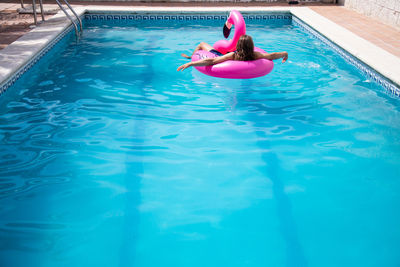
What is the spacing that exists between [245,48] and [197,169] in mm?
2041

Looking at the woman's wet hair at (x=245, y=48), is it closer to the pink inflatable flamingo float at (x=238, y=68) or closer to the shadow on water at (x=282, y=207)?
the pink inflatable flamingo float at (x=238, y=68)

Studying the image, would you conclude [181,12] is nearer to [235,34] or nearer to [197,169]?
[235,34]

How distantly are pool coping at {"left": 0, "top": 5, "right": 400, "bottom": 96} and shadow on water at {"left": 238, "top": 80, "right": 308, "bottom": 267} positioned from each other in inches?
84.6

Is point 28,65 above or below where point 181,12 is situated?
below

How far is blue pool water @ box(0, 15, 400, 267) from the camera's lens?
278cm

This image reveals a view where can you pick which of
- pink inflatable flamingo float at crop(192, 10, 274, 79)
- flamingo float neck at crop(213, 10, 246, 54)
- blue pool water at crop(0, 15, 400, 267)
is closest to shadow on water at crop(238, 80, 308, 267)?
blue pool water at crop(0, 15, 400, 267)

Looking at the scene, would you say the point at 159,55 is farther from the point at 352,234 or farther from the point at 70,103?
the point at 352,234

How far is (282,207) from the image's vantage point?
125 inches

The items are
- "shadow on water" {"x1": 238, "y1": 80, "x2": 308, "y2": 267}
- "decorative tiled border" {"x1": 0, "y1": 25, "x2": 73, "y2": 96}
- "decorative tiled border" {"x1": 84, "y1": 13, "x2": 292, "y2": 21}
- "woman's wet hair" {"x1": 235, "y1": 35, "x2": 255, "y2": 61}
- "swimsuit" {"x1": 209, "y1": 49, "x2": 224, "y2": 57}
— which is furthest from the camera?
"decorative tiled border" {"x1": 84, "y1": 13, "x2": 292, "y2": 21}

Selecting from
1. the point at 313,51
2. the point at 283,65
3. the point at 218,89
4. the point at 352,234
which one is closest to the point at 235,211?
the point at 352,234

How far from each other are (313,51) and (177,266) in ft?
17.0

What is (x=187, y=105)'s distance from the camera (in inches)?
188

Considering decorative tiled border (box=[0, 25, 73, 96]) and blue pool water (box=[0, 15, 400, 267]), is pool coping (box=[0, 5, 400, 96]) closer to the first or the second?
decorative tiled border (box=[0, 25, 73, 96])

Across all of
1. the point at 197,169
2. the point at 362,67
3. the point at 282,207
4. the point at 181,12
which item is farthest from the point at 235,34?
the point at 181,12
